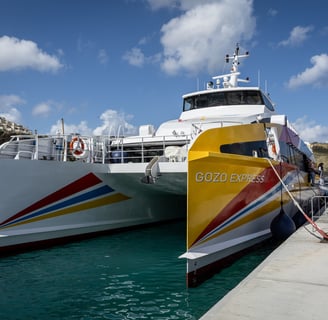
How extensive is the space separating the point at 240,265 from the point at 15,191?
16.3 ft

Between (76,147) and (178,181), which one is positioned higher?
(76,147)

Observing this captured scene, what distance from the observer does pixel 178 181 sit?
9.47 metres

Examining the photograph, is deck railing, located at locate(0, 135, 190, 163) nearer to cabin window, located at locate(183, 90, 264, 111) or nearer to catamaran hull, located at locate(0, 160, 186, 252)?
catamaran hull, located at locate(0, 160, 186, 252)

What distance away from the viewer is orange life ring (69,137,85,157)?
9.31 metres

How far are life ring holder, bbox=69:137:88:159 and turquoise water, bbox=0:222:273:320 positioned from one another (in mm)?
2197

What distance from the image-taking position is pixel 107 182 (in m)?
9.81

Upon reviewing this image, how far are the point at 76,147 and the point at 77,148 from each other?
42 millimetres

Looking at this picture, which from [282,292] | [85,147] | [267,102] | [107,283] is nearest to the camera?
[282,292]

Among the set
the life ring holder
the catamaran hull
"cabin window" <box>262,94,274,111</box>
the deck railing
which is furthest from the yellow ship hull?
"cabin window" <box>262,94,274,111</box>

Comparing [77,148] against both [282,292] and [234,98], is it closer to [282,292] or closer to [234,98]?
[234,98]

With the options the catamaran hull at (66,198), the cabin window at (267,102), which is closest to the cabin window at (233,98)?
the cabin window at (267,102)

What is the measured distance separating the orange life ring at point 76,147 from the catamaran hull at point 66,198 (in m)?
0.42

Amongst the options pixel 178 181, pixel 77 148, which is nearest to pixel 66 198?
pixel 77 148

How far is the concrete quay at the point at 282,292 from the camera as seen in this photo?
11.0 ft
